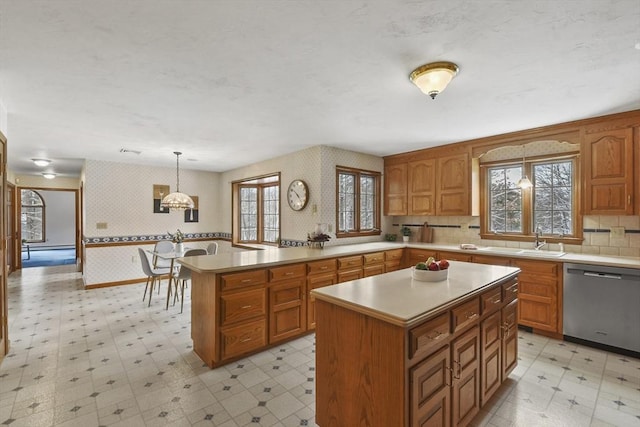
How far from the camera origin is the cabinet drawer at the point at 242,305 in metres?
2.68

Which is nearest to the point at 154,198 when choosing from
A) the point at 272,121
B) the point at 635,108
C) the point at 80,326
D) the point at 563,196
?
the point at 80,326

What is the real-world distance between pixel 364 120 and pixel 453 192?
6.39 ft

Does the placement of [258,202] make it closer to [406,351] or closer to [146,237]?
[146,237]

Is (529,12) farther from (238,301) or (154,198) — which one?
(154,198)

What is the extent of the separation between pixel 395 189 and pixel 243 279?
3.23 metres

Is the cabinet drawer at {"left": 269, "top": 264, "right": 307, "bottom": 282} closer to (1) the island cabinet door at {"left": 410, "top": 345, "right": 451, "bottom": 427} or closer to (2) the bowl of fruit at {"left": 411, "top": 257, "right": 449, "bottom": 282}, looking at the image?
(2) the bowl of fruit at {"left": 411, "top": 257, "right": 449, "bottom": 282}

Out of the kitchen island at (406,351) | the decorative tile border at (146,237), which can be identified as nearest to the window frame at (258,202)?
the decorative tile border at (146,237)

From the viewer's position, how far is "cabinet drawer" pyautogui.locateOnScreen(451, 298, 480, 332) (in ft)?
5.53

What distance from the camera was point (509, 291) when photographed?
231 centimetres

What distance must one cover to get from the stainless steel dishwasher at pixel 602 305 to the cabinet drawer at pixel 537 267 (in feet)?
0.33

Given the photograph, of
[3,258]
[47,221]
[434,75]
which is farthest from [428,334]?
[47,221]

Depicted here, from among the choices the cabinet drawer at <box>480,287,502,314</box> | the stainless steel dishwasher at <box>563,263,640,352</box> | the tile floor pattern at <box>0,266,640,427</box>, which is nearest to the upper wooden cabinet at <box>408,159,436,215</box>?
the stainless steel dishwasher at <box>563,263,640,352</box>

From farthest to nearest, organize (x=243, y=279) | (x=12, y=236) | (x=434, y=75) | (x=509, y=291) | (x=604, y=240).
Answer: (x=12, y=236), (x=604, y=240), (x=243, y=279), (x=509, y=291), (x=434, y=75)

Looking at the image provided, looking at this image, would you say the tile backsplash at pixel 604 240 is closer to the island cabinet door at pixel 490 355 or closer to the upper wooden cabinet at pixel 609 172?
the upper wooden cabinet at pixel 609 172
